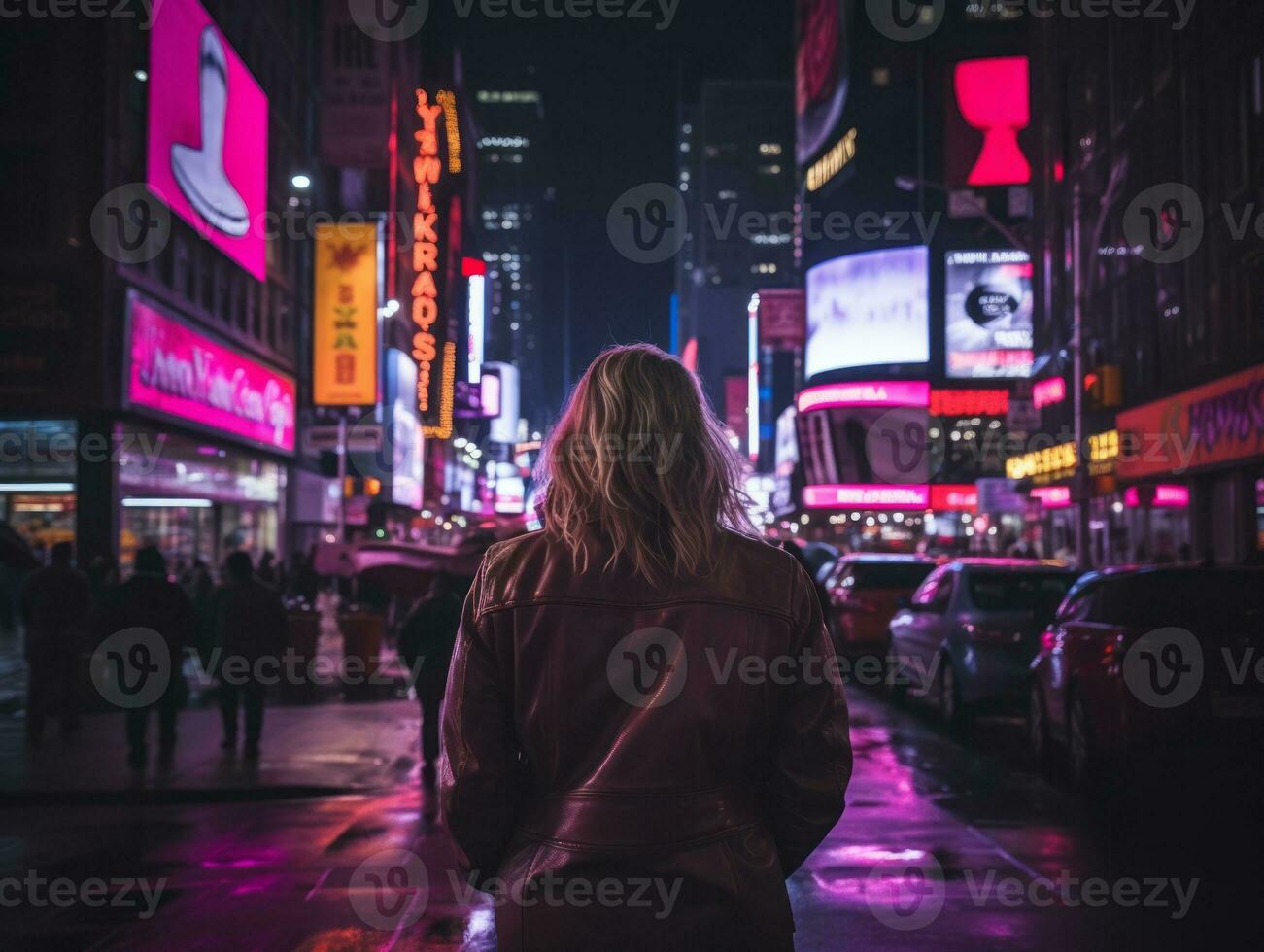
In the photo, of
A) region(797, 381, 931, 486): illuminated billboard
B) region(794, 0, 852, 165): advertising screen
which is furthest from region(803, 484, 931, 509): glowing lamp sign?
region(794, 0, 852, 165): advertising screen

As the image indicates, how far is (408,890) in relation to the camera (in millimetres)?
7262

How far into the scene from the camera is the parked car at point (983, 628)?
522 inches

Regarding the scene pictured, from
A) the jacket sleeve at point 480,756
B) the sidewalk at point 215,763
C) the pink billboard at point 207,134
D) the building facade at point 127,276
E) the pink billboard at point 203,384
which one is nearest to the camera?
the jacket sleeve at point 480,756

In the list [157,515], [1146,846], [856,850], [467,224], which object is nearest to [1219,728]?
[1146,846]

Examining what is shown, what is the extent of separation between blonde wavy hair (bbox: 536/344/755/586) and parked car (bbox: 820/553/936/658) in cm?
1747

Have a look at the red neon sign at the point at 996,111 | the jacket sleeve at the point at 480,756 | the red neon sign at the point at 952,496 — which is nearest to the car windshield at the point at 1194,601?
the jacket sleeve at the point at 480,756

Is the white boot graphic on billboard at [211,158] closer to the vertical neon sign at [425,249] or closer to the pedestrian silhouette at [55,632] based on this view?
the pedestrian silhouette at [55,632]

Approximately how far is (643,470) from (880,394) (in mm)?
69996


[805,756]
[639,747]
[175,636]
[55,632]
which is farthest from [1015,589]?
[639,747]

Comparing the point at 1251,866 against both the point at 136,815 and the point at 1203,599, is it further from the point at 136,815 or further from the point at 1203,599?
the point at 136,815

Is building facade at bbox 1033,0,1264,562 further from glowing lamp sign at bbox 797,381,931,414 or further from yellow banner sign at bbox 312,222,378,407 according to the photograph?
glowing lamp sign at bbox 797,381,931,414

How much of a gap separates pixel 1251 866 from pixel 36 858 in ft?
24.1

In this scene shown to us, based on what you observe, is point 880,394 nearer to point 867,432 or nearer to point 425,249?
point 867,432

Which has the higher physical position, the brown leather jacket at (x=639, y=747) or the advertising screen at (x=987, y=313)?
the advertising screen at (x=987, y=313)
